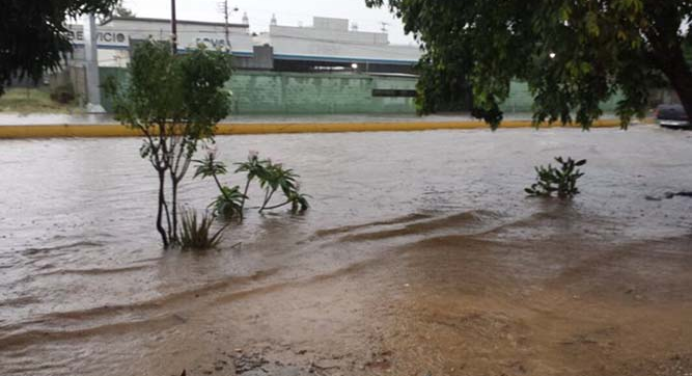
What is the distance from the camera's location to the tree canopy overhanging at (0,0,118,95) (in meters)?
2.97

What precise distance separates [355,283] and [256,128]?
15.1 meters

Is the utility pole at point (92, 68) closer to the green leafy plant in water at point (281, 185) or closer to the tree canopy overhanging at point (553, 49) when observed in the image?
the green leafy plant in water at point (281, 185)

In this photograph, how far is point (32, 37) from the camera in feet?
10.2

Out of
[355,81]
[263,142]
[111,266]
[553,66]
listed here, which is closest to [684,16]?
[553,66]

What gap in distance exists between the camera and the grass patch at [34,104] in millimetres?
27031

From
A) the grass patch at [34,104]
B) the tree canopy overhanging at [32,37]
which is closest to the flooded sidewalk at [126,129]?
the grass patch at [34,104]

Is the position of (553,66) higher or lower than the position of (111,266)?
higher

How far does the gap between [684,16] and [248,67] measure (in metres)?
35.8

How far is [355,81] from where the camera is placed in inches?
1215

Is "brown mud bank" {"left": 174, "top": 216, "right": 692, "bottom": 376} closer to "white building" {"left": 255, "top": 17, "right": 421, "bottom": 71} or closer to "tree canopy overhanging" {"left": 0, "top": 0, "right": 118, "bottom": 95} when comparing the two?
"tree canopy overhanging" {"left": 0, "top": 0, "right": 118, "bottom": 95}

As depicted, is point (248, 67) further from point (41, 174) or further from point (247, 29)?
point (41, 174)

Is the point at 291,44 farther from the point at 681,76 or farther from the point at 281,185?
the point at 681,76

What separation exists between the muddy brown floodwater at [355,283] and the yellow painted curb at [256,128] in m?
4.92

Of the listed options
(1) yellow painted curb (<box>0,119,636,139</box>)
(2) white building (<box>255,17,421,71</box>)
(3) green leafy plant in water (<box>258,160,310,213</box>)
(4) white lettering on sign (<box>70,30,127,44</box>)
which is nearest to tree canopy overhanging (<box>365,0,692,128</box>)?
(3) green leafy plant in water (<box>258,160,310,213</box>)
